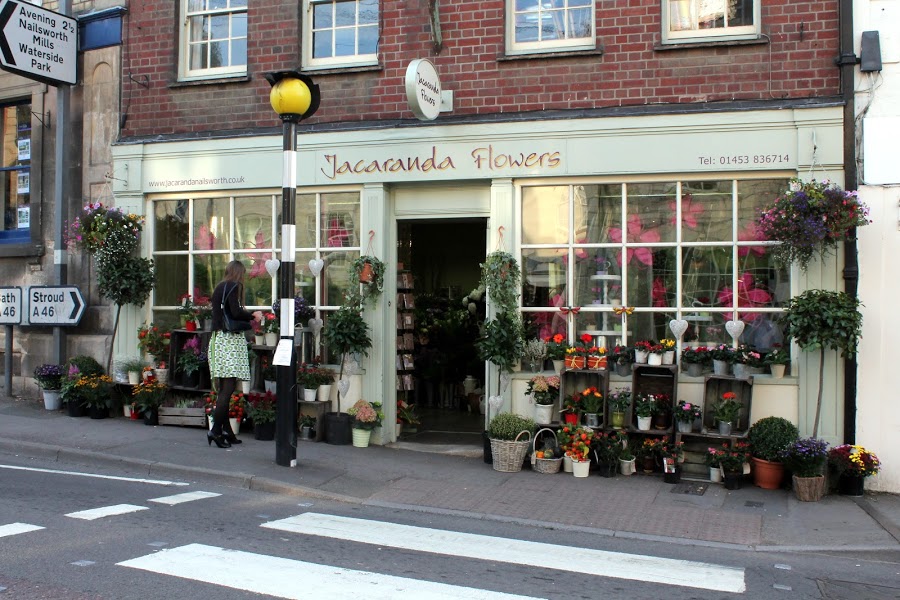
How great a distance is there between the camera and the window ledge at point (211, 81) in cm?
1064

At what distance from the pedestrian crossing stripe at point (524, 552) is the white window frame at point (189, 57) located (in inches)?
253

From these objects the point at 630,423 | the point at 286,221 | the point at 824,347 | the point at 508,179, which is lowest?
the point at 630,423

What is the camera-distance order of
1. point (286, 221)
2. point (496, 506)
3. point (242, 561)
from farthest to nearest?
point (286, 221) < point (496, 506) < point (242, 561)

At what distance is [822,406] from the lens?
8.55m

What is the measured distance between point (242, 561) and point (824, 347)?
5794 millimetres

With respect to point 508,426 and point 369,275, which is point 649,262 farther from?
point 369,275

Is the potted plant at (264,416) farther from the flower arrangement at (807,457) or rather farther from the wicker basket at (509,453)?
the flower arrangement at (807,457)

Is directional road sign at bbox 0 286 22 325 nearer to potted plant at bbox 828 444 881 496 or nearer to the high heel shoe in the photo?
the high heel shoe

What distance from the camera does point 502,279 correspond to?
30.8 ft

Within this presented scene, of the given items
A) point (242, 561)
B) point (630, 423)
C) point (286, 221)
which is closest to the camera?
point (242, 561)

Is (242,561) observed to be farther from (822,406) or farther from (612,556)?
(822,406)

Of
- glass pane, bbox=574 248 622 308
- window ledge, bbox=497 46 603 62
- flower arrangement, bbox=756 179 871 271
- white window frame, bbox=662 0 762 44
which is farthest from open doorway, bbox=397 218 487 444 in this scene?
flower arrangement, bbox=756 179 871 271

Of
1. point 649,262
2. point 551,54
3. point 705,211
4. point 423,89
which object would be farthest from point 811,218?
point 423,89

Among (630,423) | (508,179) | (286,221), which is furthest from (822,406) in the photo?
(286,221)
